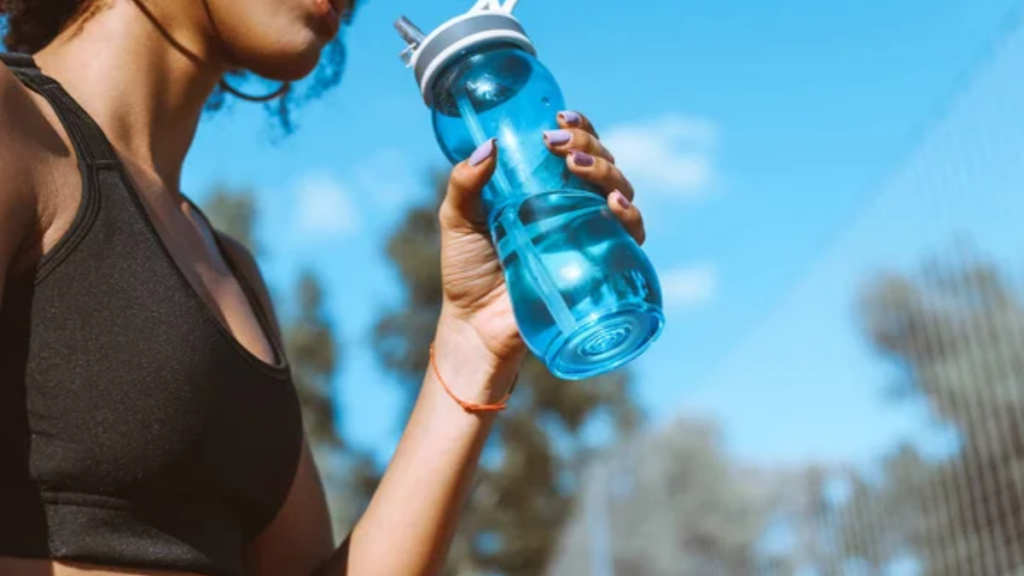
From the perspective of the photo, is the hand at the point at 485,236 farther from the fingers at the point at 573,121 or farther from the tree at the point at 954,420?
the tree at the point at 954,420

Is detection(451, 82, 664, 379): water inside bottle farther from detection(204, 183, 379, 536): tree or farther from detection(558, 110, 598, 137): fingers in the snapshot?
detection(204, 183, 379, 536): tree

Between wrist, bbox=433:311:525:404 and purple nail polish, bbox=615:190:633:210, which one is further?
wrist, bbox=433:311:525:404

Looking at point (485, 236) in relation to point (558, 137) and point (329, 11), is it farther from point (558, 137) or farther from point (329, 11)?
point (329, 11)

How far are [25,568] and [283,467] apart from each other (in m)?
0.39

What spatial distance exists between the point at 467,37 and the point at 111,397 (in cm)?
→ 58

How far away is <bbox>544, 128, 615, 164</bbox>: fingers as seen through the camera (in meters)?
1.53

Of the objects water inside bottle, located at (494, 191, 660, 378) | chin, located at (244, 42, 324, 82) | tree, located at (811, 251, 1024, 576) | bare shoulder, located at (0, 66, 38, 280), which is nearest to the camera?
bare shoulder, located at (0, 66, 38, 280)

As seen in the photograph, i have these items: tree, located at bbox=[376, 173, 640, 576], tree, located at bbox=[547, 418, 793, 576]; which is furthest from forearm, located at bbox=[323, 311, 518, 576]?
tree, located at bbox=[376, 173, 640, 576]

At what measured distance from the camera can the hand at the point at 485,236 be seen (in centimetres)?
153

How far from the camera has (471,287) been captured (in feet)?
5.92

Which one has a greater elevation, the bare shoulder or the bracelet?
the bare shoulder

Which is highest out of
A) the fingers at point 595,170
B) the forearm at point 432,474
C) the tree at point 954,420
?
the fingers at point 595,170

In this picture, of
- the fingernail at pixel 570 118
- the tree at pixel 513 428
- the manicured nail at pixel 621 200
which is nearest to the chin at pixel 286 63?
the fingernail at pixel 570 118

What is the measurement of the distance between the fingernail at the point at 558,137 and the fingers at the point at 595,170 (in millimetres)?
18
